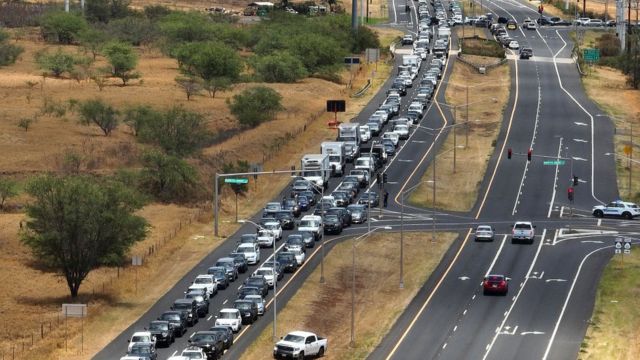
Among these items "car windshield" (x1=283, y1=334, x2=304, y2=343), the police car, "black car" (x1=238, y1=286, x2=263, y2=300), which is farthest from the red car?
the police car

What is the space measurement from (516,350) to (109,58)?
379 ft

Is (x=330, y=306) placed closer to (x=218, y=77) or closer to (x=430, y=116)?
(x=430, y=116)

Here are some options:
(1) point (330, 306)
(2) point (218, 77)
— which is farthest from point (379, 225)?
(2) point (218, 77)

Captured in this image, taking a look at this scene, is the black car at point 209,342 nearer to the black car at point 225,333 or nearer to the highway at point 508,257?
the black car at point 225,333

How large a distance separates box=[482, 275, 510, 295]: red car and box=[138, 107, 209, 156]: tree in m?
49.9

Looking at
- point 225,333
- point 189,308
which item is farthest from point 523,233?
point 225,333

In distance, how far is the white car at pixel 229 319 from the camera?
8581cm

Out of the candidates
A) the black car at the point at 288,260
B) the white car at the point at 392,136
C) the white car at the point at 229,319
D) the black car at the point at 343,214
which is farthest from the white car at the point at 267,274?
the white car at the point at 392,136

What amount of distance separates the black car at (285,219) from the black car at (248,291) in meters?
22.0

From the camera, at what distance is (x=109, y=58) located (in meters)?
190

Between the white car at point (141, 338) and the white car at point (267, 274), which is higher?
the white car at point (141, 338)

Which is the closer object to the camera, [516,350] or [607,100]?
[516,350]

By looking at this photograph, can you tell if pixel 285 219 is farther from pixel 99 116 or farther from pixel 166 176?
pixel 99 116

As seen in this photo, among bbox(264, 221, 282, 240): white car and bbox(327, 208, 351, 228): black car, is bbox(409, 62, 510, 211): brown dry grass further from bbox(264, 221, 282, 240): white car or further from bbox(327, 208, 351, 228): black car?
bbox(264, 221, 282, 240): white car
